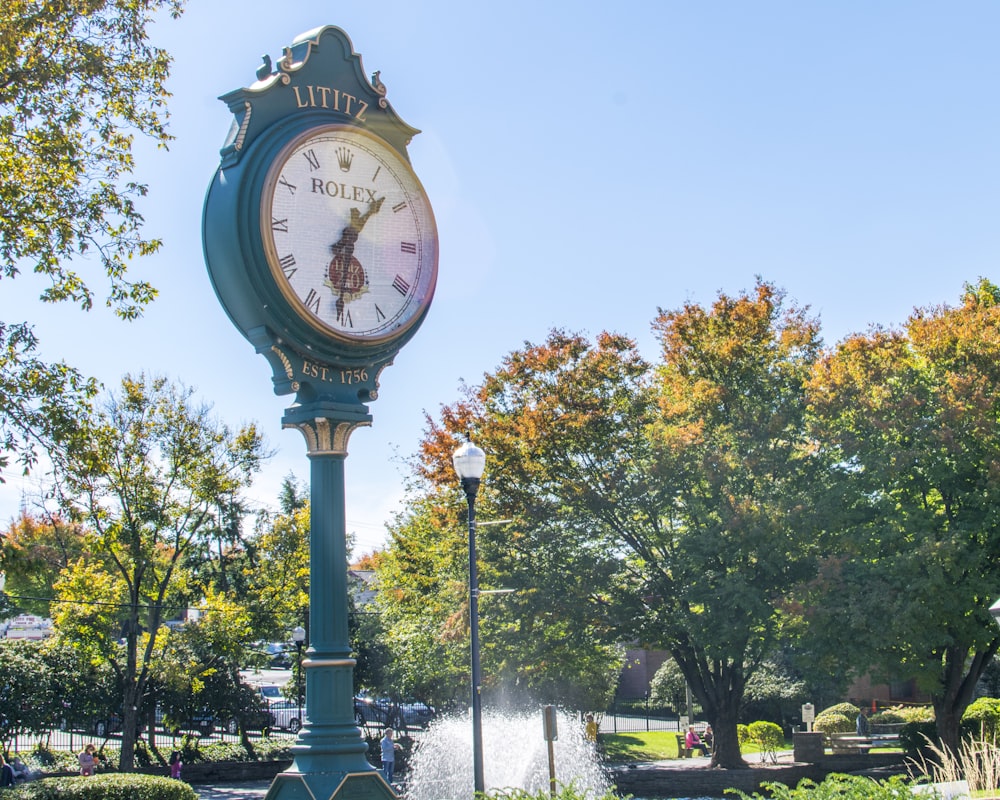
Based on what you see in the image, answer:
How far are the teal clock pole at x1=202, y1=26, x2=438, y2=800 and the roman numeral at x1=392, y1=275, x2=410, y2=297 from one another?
0.01m

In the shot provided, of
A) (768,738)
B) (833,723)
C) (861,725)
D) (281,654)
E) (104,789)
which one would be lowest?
(861,725)

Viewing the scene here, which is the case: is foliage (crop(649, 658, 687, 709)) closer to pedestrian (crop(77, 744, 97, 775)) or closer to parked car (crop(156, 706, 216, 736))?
parked car (crop(156, 706, 216, 736))

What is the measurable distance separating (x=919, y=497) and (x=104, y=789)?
1679 centimetres

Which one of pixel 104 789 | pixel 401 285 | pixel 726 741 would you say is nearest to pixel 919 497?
pixel 726 741

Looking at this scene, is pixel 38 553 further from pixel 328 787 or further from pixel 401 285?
pixel 328 787

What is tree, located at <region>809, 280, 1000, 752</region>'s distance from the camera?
21.5 m

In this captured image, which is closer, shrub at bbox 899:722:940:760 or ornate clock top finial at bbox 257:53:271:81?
ornate clock top finial at bbox 257:53:271:81

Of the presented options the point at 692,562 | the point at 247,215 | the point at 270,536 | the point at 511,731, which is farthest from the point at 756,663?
the point at 247,215

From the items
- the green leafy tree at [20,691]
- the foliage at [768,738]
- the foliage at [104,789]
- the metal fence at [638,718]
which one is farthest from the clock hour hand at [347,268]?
the metal fence at [638,718]

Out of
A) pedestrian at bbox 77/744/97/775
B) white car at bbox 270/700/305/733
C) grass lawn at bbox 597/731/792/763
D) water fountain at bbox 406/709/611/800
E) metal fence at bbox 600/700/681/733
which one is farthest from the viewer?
metal fence at bbox 600/700/681/733

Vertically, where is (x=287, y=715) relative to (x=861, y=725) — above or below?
above

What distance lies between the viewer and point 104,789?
51.8 feet

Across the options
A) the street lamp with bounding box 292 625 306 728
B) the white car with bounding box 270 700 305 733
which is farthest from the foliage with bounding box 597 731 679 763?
the white car with bounding box 270 700 305 733

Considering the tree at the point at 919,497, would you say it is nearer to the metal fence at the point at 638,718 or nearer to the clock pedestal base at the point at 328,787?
the clock pedestal base at the point at 328,787
